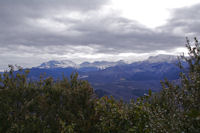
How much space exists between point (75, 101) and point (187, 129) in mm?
7307

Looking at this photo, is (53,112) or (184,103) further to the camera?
(53,112)

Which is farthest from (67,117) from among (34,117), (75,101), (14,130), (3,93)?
(3,93)

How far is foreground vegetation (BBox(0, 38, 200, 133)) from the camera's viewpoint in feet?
17.1

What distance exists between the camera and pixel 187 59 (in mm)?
6676

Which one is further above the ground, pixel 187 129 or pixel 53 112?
pixel 187 129

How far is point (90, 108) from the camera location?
10.5 meters

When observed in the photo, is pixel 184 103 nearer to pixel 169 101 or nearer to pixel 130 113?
pixel 169 101

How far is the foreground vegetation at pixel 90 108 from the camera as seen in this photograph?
5203 millimetres

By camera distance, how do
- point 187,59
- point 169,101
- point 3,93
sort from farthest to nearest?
point 3,93 < point 187,59 < point 169,101

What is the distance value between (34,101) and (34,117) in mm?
1792

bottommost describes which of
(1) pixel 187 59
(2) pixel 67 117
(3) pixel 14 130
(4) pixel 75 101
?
(3) pixel 14 130

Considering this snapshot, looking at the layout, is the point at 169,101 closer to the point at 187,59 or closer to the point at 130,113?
the point at 187,59

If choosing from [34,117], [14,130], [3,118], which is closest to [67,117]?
[34,117]

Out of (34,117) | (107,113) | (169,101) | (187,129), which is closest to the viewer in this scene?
(187,129)
